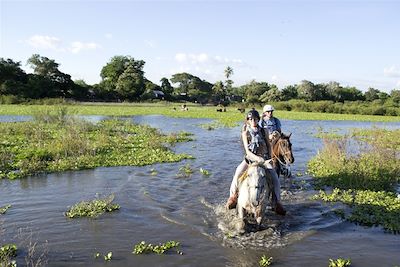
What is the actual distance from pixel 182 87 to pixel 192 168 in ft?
369

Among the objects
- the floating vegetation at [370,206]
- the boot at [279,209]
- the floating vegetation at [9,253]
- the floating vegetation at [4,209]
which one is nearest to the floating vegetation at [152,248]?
the floating vegetation at [9,253]

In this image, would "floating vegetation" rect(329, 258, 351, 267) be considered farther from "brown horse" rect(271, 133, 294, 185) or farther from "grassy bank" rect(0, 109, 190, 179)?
"grassy bank" rect(0, 109, 190, 179)

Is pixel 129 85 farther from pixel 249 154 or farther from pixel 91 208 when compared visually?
pixel 249 154

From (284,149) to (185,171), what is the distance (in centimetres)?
554

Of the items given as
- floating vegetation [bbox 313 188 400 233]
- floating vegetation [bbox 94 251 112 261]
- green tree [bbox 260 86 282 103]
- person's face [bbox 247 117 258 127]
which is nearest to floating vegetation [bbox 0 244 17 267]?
floating vegetation [bbox 94 251 112 261]

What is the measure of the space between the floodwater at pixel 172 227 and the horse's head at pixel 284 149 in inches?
54.9

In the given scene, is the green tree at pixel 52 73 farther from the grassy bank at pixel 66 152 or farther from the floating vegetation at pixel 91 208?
the floating vegetation at pixel 91 208

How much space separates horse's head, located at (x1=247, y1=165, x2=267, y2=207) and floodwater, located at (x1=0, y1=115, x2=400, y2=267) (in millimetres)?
1058

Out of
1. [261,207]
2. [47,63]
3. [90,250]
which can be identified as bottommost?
[90,250]

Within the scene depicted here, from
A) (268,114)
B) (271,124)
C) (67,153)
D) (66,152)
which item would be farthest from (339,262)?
(67,153)

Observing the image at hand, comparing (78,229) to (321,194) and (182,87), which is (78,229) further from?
(182,87)

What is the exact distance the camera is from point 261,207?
9.05 metres

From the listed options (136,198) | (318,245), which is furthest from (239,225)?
(136,198)

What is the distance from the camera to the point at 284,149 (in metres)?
12.7
